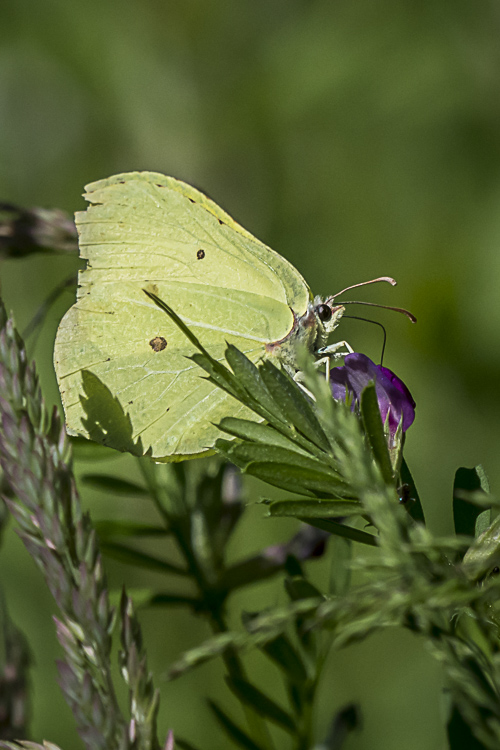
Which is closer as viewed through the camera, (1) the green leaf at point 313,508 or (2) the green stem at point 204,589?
(1) the green leaf at point 313,508

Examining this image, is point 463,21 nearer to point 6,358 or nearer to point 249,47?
point 249,47

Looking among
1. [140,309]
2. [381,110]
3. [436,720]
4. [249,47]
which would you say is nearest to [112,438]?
[140,309]

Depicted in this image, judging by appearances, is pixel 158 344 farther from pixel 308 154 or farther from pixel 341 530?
pixel 308 154

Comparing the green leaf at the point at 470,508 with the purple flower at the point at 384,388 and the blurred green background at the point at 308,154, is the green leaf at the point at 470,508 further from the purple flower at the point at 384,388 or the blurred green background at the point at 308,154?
the blurred green background at the point at 308,154

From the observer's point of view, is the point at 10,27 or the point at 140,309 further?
the point at 10,27

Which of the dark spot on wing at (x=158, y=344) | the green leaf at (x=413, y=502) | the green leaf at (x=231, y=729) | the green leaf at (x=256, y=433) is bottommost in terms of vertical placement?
the green leaf at (x=231, y=729)

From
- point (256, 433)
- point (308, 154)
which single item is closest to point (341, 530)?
point (256, 433)

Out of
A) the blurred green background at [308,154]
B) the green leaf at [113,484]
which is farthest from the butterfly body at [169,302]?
the blurred green background at [308,154]
